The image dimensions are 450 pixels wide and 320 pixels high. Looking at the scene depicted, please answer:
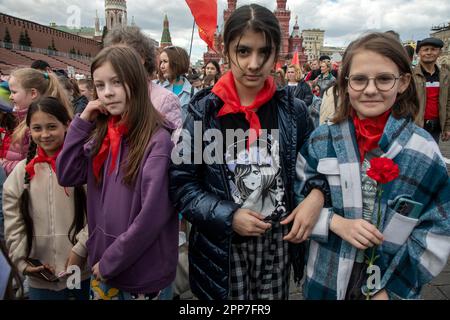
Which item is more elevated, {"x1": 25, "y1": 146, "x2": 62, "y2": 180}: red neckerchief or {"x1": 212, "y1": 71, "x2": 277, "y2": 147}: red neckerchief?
{"x1": 212, "y1": 71, "x2": 277, "y2": 147}: red neckerchief

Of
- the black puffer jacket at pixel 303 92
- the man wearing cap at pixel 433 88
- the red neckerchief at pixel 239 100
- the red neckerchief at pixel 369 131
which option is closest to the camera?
the red neckerchief at pixel 369 131

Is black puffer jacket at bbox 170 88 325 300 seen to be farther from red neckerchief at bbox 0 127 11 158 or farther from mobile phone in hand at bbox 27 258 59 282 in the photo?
red neckerchief at bbox 0 127 11 158

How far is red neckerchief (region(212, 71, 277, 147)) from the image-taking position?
1364 millimetres

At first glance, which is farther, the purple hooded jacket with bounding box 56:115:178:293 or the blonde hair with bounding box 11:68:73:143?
the blonde hair with bounding box 11:68:73:143

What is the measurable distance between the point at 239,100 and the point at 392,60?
607 mm

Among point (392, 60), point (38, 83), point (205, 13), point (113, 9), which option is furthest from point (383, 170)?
point (113, 9)

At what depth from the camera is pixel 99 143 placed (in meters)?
1.54

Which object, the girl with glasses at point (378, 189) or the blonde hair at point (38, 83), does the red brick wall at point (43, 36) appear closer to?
the blonde hair at point (38, 83)

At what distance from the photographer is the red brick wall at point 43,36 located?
38.6 metres

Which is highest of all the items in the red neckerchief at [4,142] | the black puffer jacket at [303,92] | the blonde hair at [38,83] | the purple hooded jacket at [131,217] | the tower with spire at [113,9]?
the tower with spire at [113,9]

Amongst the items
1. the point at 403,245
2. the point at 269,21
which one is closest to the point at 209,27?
the point at 269,21

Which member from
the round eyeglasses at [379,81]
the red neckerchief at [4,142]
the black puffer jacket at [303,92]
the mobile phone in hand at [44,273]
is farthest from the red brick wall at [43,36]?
the round eyeglasses at [379,81]

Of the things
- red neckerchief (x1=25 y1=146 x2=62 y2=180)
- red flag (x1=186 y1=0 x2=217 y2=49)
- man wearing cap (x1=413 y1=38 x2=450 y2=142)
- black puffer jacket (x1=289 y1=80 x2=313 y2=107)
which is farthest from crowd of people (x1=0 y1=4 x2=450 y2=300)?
black puffer jacket (x1=289 y1=80 x2=313 y2=107)

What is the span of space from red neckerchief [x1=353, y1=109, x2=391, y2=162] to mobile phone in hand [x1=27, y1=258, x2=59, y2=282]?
66.6 inches
